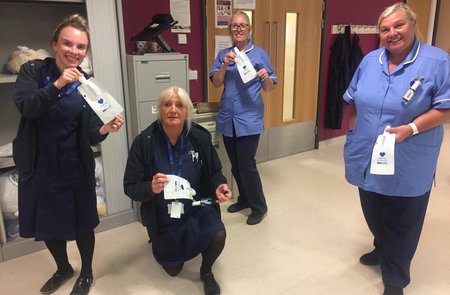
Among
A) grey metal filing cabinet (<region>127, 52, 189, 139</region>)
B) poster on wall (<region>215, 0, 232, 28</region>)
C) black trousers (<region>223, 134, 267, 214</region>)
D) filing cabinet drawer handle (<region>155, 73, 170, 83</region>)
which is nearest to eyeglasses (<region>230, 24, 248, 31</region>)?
grey metal filing cabinet (<region>127, 52, 189, 139</region>)

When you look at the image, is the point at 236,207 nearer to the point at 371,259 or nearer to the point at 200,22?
the point at 371,259

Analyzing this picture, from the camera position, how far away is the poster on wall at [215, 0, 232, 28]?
Result: 3357 mm

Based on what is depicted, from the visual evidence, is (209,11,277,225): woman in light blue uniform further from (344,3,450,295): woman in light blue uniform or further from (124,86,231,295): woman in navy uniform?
(344,3,450,295): woman in light blue uniform

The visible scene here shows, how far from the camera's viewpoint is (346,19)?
439 centimetres

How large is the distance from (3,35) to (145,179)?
1.37 m

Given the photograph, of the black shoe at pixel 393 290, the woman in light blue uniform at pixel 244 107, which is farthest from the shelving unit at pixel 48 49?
the black shoe at pixel 393 290

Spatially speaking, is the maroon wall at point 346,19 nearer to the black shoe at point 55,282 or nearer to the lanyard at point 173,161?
the lanyard at point 173,161

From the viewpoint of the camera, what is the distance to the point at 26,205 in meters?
1.74

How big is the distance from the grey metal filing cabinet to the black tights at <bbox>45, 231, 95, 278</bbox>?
0.89m

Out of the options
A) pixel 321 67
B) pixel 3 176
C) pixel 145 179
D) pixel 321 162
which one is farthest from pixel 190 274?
pixel 321 67

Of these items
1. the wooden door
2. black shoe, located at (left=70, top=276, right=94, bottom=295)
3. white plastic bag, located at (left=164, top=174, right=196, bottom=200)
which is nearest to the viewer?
white plastic bag, located at (left=164, top=174, right=196, bottom=200)

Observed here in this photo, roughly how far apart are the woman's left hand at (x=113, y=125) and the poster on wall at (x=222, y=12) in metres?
1.99

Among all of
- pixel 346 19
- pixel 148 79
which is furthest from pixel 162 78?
pixel 346 19

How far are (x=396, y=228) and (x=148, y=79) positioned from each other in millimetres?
1753
